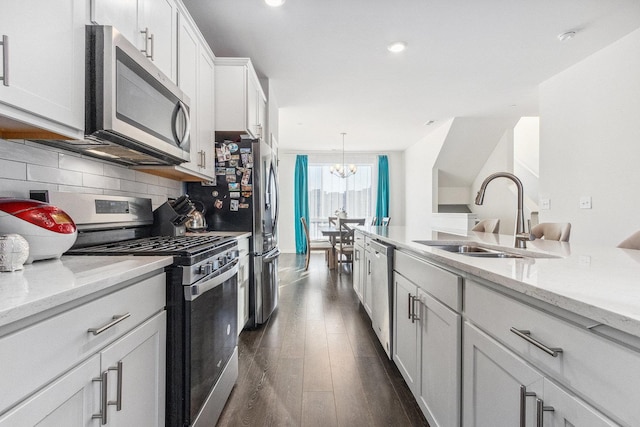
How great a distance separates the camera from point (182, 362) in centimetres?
123

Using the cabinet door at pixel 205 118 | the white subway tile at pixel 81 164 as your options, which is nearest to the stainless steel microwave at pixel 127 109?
the white subway tile at pixel 81 164

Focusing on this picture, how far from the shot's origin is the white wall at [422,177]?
6277 millimetres

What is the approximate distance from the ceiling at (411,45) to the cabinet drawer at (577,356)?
2362mm

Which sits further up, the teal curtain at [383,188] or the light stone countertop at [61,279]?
the teal curtain at [383,188]

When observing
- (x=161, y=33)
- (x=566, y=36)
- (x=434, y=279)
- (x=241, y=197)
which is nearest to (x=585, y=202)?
(x=566, y=36)

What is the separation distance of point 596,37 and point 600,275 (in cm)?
322

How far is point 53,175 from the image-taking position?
1392 millimetres

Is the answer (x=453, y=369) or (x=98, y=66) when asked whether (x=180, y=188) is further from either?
(x=453, y=369)

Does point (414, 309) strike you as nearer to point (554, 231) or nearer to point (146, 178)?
point (554, 231)

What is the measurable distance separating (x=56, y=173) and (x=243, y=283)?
1.46 metres

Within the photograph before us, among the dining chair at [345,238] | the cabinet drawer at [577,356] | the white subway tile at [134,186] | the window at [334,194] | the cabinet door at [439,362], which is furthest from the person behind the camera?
the window at [334,194]

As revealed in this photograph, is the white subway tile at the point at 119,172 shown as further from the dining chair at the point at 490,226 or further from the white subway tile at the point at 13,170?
the dining chair at the point at 490,226

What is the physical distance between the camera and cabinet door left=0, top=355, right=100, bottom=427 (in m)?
0.62

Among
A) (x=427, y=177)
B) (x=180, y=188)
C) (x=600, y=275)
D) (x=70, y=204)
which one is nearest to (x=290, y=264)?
(x=427, y=177)
